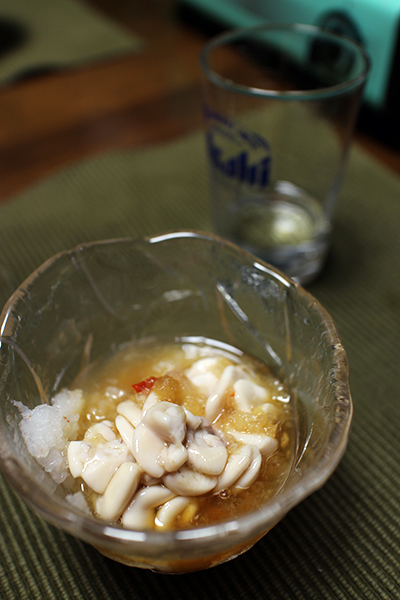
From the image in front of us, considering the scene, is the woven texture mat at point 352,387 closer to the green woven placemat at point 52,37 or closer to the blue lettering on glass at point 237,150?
the blue lettering on glass at point 237,150

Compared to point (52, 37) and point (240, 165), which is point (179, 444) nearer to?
point (240, 165)

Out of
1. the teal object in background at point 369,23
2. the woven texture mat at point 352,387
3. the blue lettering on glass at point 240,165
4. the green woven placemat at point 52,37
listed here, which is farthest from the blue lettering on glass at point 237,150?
the green woven placemat at point 52,37

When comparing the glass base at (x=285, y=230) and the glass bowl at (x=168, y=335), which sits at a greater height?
the glass bowl at (x=168, y=335)

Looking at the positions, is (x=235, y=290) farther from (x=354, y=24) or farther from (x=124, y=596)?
(x=354, y=24)

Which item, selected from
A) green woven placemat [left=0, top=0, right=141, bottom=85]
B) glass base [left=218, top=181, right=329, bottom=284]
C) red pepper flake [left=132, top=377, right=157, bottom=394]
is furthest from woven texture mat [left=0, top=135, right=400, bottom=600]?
green woven placemat [left=0, top=0, right=141, bottom=85]

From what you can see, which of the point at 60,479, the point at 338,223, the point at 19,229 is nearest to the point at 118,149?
the point at 19,229

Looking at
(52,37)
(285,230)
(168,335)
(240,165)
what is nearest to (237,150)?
(240,165)
